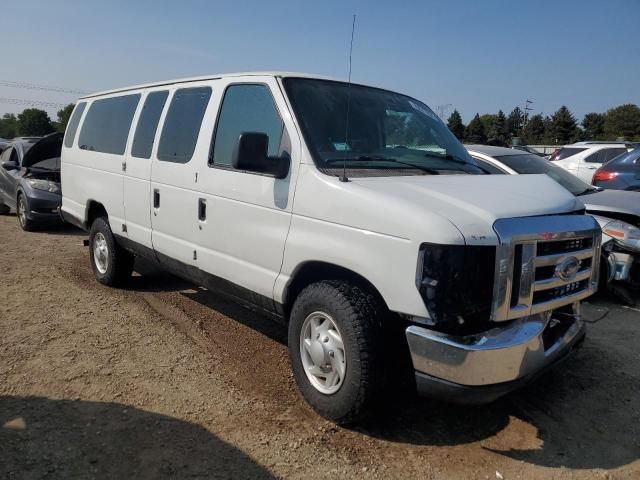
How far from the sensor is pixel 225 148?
403 centimetres

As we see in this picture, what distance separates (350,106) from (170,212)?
5.91 feet

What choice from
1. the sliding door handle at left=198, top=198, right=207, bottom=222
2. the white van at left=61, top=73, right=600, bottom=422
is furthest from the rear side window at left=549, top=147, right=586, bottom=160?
the sliding door handle at left=198, top=198, right=207, bottom=222

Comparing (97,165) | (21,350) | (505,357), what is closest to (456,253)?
(505,357)

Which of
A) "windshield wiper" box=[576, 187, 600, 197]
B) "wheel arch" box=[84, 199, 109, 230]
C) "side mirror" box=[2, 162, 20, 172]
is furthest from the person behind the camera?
"side mirror" box=[2, 162, 20, 172]

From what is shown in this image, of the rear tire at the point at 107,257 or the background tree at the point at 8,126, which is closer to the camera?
the rear tire at the point at 107,257

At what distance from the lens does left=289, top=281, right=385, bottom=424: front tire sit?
2.93 metres

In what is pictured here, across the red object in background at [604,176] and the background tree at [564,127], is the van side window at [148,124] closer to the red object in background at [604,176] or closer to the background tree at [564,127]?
the red object in background at [604,176]

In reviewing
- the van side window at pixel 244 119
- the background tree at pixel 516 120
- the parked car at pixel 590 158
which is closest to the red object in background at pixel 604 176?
the parked car at pixel 590 158

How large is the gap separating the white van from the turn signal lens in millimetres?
5900

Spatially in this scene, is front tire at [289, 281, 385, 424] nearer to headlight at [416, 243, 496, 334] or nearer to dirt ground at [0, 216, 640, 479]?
dirt ground at [0, 216, 640, 479]

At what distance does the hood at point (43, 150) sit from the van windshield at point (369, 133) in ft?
21.9

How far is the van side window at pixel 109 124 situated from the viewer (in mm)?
5438

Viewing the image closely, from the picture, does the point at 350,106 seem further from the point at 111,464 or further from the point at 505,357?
the point at 111,464

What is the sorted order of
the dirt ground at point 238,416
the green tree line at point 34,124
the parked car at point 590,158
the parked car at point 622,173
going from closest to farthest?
the dirt ground at point 238,416
the parked car at point 622,173
the parked car at point 590,158
the green tree line at point 34,124
